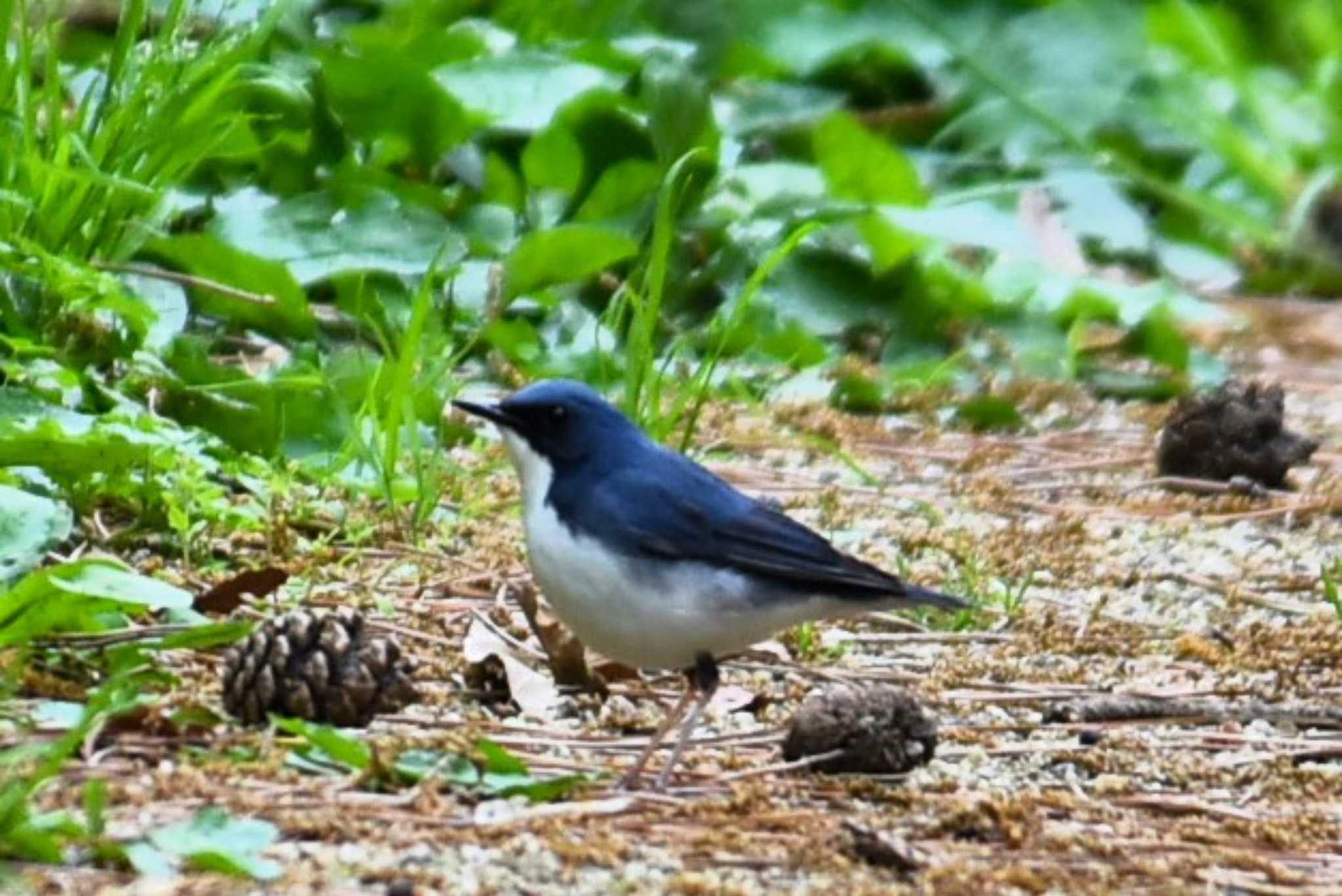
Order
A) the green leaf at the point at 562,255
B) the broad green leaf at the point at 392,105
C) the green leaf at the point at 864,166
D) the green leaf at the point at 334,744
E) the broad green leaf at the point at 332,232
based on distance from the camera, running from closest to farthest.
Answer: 1. the green leaf at the point at 334,744
2. the broad green leaf at the point at 332,232
3. the green leaf at the point at 562,255
4. the broad green leaf at the point at 392,105
5. the green leaf at the point at 864,166

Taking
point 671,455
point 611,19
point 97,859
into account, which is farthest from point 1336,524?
point 97,859

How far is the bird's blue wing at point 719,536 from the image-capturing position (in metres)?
3.91

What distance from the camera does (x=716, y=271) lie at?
6988 mm

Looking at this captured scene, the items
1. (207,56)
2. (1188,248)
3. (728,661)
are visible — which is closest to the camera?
(728,661)

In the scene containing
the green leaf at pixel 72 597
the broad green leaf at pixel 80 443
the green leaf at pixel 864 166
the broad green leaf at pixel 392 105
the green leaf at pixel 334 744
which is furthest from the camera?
the green leaf at pixel 864 166

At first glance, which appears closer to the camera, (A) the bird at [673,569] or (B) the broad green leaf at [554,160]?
(A) the bird at [673,569]

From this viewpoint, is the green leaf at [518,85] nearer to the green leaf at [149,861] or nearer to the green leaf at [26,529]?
the green leaf at [26,529]

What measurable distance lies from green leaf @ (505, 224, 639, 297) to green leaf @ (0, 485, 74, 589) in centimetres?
220

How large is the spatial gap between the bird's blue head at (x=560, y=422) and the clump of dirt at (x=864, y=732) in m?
0.54

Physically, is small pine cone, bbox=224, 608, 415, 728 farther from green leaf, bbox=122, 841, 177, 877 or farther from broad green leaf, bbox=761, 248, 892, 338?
broad green leaf, bbox=761, 248, 892, 338

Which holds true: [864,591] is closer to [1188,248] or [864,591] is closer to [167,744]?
[167,744]

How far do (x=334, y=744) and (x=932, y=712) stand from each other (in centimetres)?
116

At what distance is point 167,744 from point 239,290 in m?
2.40

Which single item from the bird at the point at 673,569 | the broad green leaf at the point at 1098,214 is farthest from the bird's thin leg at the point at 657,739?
the broad green leaf at the point at 1098,214
